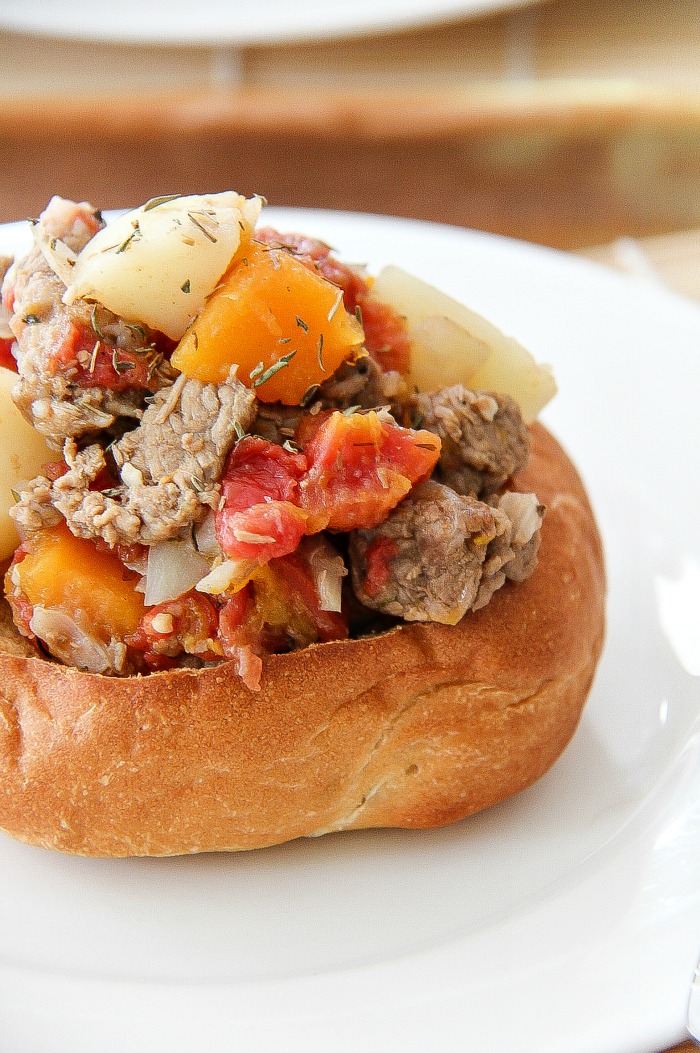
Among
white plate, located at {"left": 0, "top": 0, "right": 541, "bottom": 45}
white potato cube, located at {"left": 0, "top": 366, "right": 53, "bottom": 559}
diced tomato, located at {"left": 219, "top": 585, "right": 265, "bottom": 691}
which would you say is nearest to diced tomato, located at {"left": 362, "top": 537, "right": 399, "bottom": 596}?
diced tomato, located at {"left": 219, "top": 585, "right": 265, "bottom": 691}

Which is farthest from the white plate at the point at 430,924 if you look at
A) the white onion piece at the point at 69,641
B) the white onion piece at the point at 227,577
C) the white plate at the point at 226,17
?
the white plate at the point at 226,17

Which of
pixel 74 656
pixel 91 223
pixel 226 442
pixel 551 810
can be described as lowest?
pixel 551 810

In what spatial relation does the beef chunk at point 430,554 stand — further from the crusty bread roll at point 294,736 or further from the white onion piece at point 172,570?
the white onion piece at point 172,570

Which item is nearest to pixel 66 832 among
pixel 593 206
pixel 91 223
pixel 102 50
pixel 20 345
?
pixel 20 345

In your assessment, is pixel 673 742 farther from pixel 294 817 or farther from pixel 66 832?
pixel 66 832

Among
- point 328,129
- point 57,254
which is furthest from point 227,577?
point 328,129

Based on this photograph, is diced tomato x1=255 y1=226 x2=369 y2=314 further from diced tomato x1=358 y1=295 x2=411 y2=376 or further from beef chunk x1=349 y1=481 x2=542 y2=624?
beef chunk x1=349 y1=481 x2=542 y2=624
